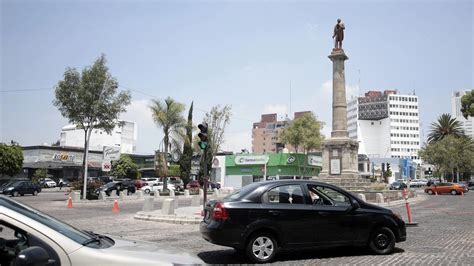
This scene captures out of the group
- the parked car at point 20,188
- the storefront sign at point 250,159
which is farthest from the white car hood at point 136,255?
the storefront sign at point 250,159

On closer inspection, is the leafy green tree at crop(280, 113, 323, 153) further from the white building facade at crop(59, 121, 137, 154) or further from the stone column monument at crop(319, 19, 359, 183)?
the white building facade at crop(59, 121, 137, 154)

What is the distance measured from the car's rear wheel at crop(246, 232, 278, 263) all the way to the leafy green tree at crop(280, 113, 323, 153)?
5815cm

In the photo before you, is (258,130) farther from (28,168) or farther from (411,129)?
(28,168)

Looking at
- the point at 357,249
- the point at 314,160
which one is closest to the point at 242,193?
the point at 357,249

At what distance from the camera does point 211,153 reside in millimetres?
53938

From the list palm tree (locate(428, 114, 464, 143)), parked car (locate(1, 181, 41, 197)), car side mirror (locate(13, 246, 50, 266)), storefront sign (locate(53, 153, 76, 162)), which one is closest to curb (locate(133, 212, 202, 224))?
car side mirror (locate(13, 246, 50, 266))

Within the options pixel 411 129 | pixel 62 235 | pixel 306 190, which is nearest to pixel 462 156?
pixel 306 190

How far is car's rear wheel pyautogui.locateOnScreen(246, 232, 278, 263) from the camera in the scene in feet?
25.8

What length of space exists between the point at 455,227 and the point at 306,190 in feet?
28.1

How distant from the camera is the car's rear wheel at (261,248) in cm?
786

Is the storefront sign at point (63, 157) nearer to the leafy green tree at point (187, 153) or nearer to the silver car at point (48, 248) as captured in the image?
the leafy green tree at point (187, 153)

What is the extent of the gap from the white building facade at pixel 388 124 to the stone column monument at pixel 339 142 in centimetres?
12322

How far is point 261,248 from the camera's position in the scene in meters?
7.93

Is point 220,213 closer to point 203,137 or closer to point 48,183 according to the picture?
point 203,137
